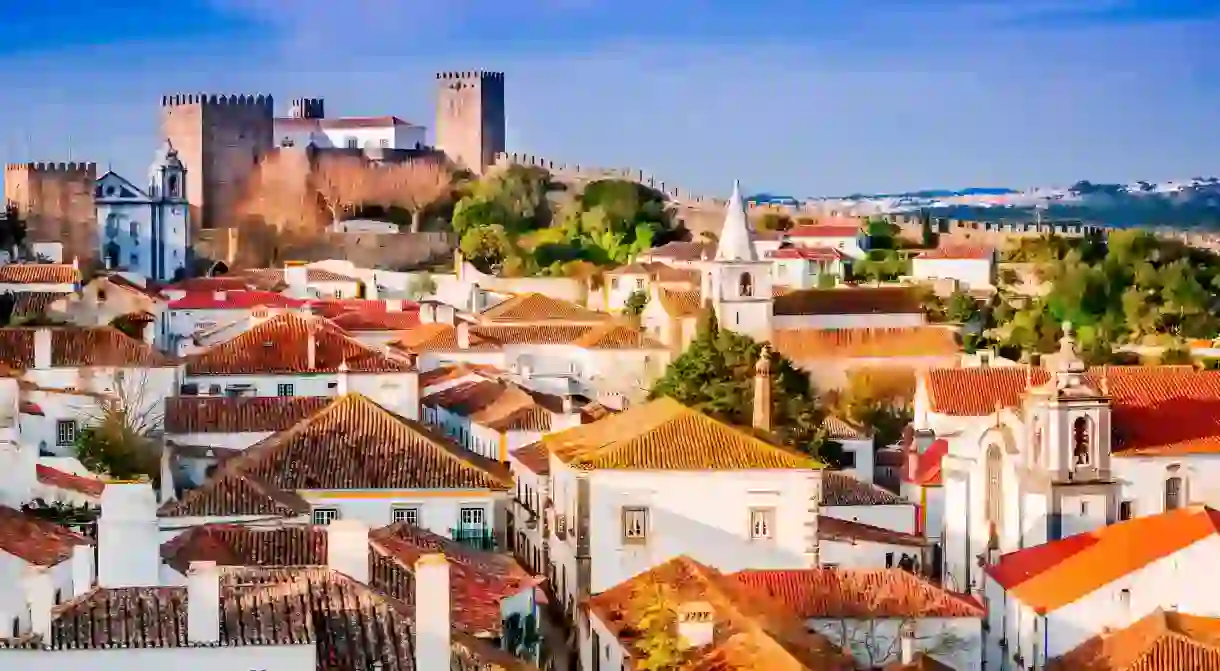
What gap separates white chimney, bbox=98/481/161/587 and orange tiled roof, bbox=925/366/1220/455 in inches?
636

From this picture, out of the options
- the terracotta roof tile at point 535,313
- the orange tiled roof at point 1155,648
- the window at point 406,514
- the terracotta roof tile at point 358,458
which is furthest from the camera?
the terracotta roof tile at point 535,313

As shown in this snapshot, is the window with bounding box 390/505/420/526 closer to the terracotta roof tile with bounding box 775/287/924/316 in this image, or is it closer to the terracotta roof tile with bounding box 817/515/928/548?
the terracotta roof tile with bounding box 817/515/928/548

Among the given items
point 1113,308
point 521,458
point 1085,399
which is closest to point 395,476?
point 521,458

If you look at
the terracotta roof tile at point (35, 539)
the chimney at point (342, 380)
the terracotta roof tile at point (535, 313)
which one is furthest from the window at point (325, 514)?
the terracotta roof tile at point (535, 313)

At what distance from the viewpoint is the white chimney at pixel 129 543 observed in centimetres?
1931

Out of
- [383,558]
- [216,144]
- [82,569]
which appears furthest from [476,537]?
[216,144]

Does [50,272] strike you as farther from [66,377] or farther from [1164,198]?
[1164,198]

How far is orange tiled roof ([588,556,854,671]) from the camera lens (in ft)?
68.6

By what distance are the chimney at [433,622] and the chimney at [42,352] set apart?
20645 mm

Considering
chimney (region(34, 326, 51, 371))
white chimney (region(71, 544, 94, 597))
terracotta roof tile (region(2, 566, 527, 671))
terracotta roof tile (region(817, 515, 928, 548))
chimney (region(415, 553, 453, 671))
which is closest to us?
terracotta roof tile (region(2, 566, 527, 671))

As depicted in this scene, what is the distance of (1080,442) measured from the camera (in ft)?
105

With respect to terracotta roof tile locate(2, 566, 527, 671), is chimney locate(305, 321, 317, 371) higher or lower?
higher

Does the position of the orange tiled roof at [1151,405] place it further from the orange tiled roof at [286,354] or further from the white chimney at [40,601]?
the white chimney at [40,601]

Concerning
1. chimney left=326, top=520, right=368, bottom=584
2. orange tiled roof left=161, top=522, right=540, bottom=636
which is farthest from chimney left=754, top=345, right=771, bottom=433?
chimney left=326, top=520, right=368, bottom=584
